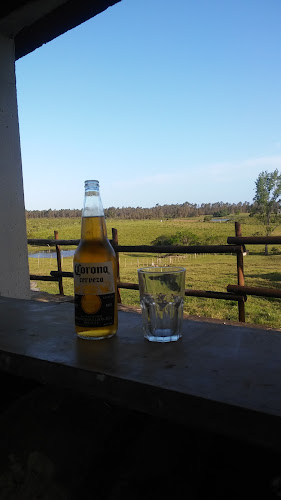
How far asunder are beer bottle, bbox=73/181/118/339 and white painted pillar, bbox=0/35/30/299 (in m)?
1.25

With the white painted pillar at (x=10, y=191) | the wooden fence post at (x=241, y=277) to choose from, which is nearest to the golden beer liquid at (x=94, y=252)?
the white painted pillar at (x=10, y=191)

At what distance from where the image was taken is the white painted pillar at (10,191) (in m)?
1.81

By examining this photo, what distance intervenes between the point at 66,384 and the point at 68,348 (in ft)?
0.27

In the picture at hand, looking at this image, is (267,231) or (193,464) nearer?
(193,464)

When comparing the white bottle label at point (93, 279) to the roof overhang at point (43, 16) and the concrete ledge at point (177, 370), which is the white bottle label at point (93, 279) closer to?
the concrete ledge at point (177, 370)

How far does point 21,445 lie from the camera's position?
0.62 metres

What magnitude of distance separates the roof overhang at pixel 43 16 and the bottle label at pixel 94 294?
4.80 feet

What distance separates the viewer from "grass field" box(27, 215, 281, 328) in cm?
717

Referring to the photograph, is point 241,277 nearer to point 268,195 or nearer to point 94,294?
point 94,294

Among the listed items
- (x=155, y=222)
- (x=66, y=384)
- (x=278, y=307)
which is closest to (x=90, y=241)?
(x=66, y=384)

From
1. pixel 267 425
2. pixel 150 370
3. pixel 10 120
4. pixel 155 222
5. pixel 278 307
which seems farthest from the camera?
pixel 155 222

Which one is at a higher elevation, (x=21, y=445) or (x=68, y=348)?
(x=68, y=348)

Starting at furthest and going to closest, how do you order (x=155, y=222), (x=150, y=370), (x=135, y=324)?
(x=155, y=222) → (x=135, y=324) → (x=150, y=370)

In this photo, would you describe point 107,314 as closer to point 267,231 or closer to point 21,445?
point 21,445
